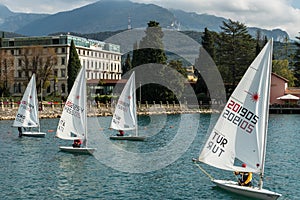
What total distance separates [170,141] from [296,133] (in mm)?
16643

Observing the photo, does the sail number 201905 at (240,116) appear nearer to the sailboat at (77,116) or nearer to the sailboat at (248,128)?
the sailboat at (248,128)

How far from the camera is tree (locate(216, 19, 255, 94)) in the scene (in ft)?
315

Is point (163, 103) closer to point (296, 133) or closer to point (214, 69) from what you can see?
A: point (214, 69)

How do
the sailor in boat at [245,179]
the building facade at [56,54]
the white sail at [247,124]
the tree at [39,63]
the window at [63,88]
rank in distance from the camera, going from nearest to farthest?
the white sail at [247,124] < the sailor in boat at [245,179] < the tree at [39,63] < the building facade at [56,54] < the window at [63,88]

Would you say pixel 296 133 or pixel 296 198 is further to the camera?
pixel 296 133

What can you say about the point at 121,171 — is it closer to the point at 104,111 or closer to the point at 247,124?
the point at 247,124

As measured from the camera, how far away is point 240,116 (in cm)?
1902

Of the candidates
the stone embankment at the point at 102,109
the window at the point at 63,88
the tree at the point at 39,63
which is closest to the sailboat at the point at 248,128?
the stone embankment at the point at 102,109

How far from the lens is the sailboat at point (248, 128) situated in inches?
715

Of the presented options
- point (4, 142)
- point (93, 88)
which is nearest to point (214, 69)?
point (93, 88)

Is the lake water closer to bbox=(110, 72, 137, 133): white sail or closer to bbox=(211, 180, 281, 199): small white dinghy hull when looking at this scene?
bbox=(211, 180, 281, 199): small white dinghy hull

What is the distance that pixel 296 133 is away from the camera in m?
51.4

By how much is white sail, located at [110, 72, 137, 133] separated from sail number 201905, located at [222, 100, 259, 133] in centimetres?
2254

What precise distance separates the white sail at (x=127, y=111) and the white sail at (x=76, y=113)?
9.09 meters
